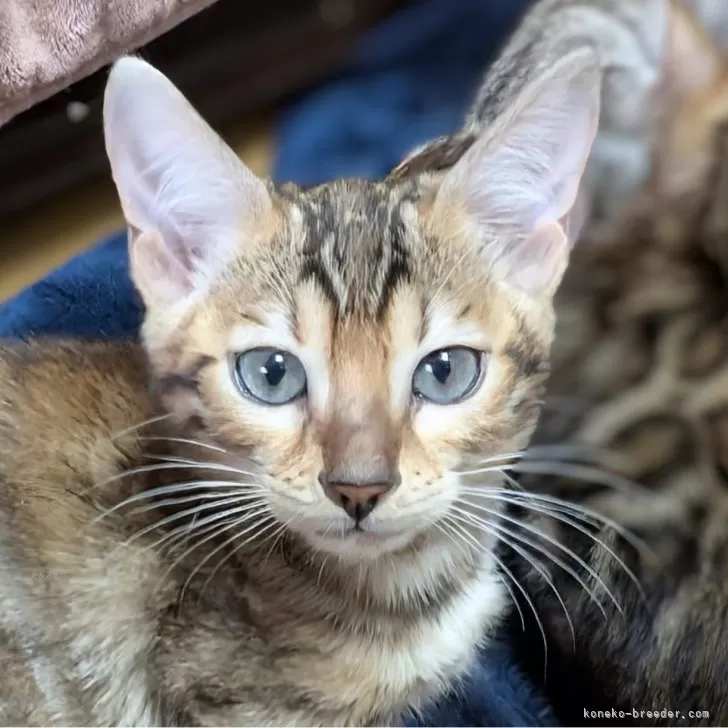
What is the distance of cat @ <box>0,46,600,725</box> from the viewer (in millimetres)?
730

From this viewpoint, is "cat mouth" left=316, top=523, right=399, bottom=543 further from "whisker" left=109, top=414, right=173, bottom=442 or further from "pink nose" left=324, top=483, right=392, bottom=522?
"whisker" left=109, top=414, right=173, bottom=442

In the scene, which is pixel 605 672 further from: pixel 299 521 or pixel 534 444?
pixel 299 521

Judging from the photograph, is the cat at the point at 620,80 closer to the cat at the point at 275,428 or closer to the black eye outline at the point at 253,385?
the cat at the point at 275,428

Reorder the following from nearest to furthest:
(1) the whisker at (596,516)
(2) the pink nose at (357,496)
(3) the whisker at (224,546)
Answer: (2) the pink nose at (357,496) < (3) the whisker at (224,546) < (1) the whisker at (596,516)

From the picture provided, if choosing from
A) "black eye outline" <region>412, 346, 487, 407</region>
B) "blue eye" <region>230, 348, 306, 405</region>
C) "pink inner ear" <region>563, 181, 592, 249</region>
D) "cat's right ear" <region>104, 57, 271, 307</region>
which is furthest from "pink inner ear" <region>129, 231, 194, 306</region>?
"pink inner ear" <region>563, 181, 592, 249</region>

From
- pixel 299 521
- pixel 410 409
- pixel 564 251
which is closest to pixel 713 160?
pixel 564 251

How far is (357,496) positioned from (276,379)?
118 mm

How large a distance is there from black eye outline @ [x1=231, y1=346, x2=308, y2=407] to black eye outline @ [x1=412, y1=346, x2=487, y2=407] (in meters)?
0.09

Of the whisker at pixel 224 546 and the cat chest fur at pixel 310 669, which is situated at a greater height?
the whisker at pixel 224 546

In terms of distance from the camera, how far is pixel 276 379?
2.43 ft

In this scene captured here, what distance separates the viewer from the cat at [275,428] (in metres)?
0.73

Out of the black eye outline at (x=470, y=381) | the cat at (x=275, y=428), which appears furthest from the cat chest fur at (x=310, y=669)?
the black eye outline at (x=470, y=381)

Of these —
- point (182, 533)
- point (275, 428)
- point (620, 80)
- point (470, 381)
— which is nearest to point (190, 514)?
point (182, 533)

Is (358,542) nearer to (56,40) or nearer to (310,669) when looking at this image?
(310,669)
